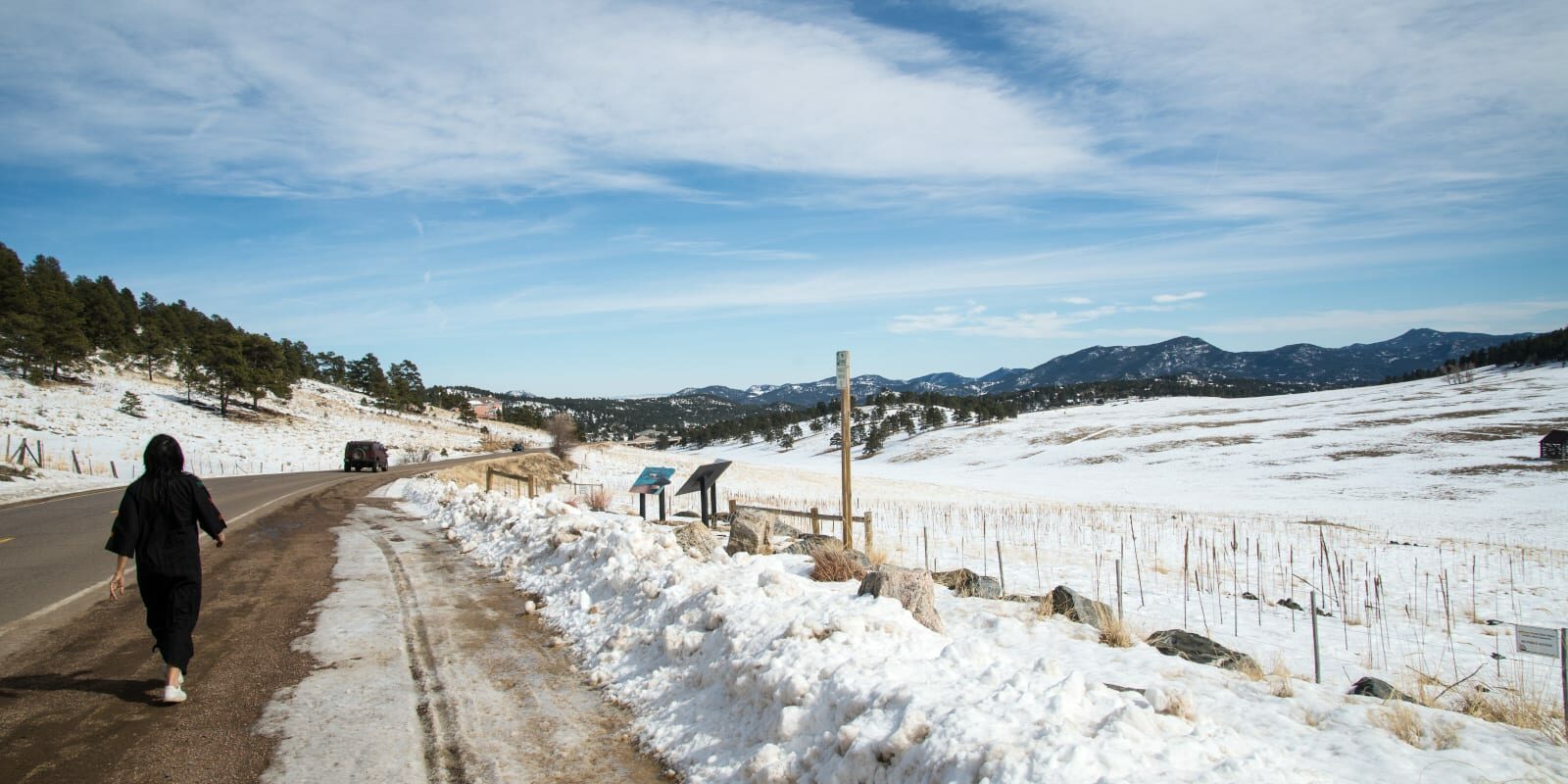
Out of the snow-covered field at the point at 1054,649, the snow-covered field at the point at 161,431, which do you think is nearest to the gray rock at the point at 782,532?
the snow-covered field at the point at 1054,649

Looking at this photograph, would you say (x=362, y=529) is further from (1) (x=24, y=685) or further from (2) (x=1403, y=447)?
(2) (x=1403, y=447)

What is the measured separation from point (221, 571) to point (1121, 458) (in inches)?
3087

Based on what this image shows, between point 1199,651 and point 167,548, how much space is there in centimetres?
932

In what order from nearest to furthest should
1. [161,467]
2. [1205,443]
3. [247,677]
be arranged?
[161,467]
[247,677]
[1205,443]

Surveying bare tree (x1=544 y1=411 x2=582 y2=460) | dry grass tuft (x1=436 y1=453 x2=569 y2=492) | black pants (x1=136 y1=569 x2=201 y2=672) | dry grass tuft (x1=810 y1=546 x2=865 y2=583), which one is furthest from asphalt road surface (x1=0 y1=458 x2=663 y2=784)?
bare tree (x1=544 y1=411 x2=582 y2=460)

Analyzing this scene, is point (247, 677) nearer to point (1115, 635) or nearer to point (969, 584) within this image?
point (969, 584)

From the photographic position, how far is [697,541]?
11.2 meters

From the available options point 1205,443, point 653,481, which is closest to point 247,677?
point 653,481

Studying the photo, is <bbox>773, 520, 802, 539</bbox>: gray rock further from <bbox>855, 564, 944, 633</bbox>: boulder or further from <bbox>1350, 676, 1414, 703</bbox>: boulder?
<bbox>1350, 676, 1414, 703</bbox>: boulder

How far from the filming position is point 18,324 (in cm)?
5266

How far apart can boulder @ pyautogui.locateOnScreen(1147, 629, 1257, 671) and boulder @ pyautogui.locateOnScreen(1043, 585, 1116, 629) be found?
26.1 inches

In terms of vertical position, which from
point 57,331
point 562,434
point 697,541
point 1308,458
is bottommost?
point 1308,458

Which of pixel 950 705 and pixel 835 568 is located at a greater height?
pixel 950 705

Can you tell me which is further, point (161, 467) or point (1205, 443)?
point (1205, 443)
